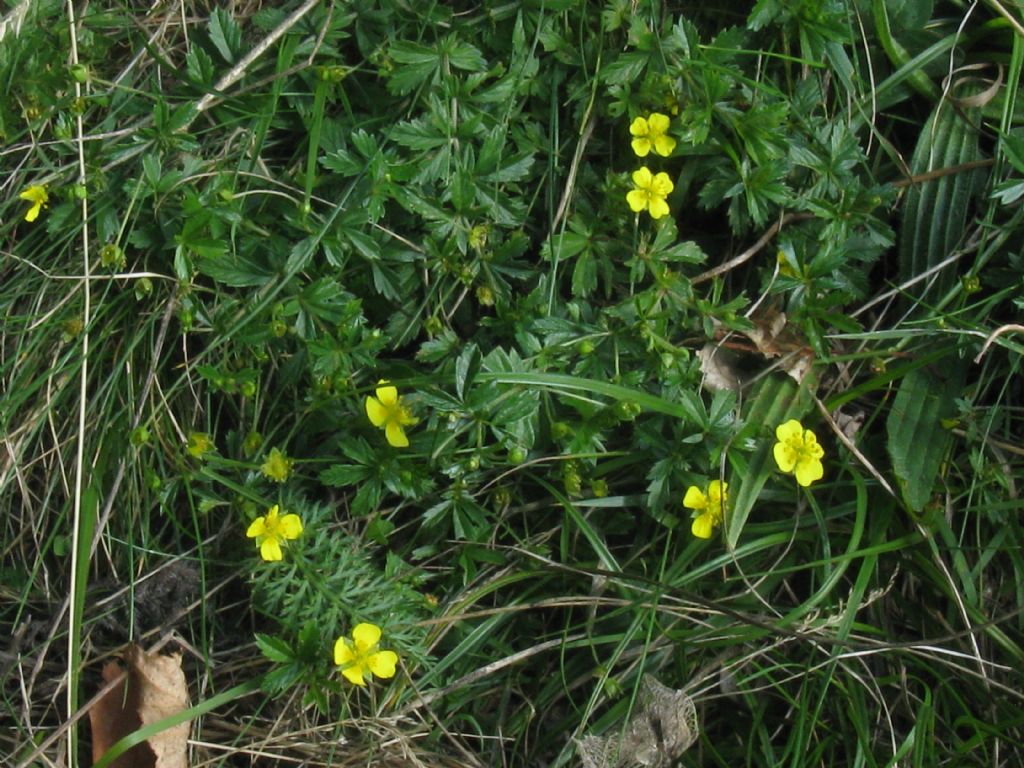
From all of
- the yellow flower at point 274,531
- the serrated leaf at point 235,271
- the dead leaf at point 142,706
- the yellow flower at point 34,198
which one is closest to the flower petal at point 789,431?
the yellow flower at point 274,531

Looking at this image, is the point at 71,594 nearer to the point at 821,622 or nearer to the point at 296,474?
the point at 296,474

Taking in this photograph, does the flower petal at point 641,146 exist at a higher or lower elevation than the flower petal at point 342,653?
higher

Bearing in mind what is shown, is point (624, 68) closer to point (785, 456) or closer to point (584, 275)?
point (584, 275)

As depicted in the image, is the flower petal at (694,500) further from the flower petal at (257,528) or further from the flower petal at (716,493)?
the flower petal at (257,528)

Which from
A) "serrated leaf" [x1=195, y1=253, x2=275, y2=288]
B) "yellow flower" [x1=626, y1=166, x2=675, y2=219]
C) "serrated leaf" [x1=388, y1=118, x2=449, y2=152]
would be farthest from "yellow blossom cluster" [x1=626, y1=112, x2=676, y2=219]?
"serrated leaf" [x1=195, y1=253, x2=275, y2=288]

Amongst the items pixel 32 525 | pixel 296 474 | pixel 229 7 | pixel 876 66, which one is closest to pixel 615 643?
pixel 296 474

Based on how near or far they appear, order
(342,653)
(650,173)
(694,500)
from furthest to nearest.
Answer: (650,173) → (694,500) → (342,653)

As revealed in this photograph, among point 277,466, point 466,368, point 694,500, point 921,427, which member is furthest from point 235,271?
point 921,427
